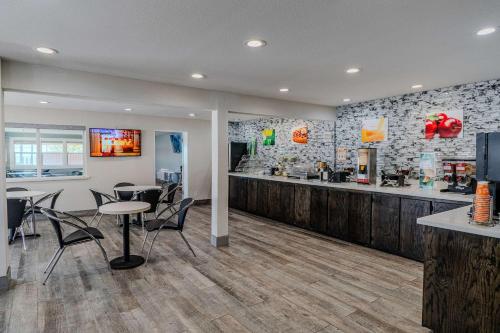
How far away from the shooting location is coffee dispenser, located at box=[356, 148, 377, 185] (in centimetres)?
500

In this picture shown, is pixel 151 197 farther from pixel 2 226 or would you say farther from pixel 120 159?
pixel 120 159

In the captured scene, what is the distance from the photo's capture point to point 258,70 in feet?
11.7

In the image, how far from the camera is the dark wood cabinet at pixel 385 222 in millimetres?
4164

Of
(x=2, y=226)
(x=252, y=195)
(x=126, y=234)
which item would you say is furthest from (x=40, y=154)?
(x=252, y=195)

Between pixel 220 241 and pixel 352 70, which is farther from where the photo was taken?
pixel 220 241

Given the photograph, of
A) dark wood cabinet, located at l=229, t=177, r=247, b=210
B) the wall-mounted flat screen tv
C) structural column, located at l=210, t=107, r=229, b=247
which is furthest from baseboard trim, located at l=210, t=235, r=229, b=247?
the wall-mounted flat screen tv

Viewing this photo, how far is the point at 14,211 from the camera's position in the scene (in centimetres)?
418

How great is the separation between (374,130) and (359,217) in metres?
1.86

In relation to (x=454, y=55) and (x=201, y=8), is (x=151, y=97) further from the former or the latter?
(x=454, y=55)

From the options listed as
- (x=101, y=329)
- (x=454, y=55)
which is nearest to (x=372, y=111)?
(x=454, y=55)

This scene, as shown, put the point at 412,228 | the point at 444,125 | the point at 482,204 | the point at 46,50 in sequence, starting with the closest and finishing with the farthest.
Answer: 1. the point at 482,204
2. the point at 46,50
3. the point at 412,228
4. the point at 444,125

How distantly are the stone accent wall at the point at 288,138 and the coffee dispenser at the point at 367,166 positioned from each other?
1.29 metres

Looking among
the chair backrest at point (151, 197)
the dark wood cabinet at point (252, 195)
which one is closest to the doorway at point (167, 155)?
the dark wood cabinet at point (252, 195)

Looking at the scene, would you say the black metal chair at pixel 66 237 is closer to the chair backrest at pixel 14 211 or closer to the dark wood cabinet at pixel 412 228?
the chair backrest at pixel 14 211
